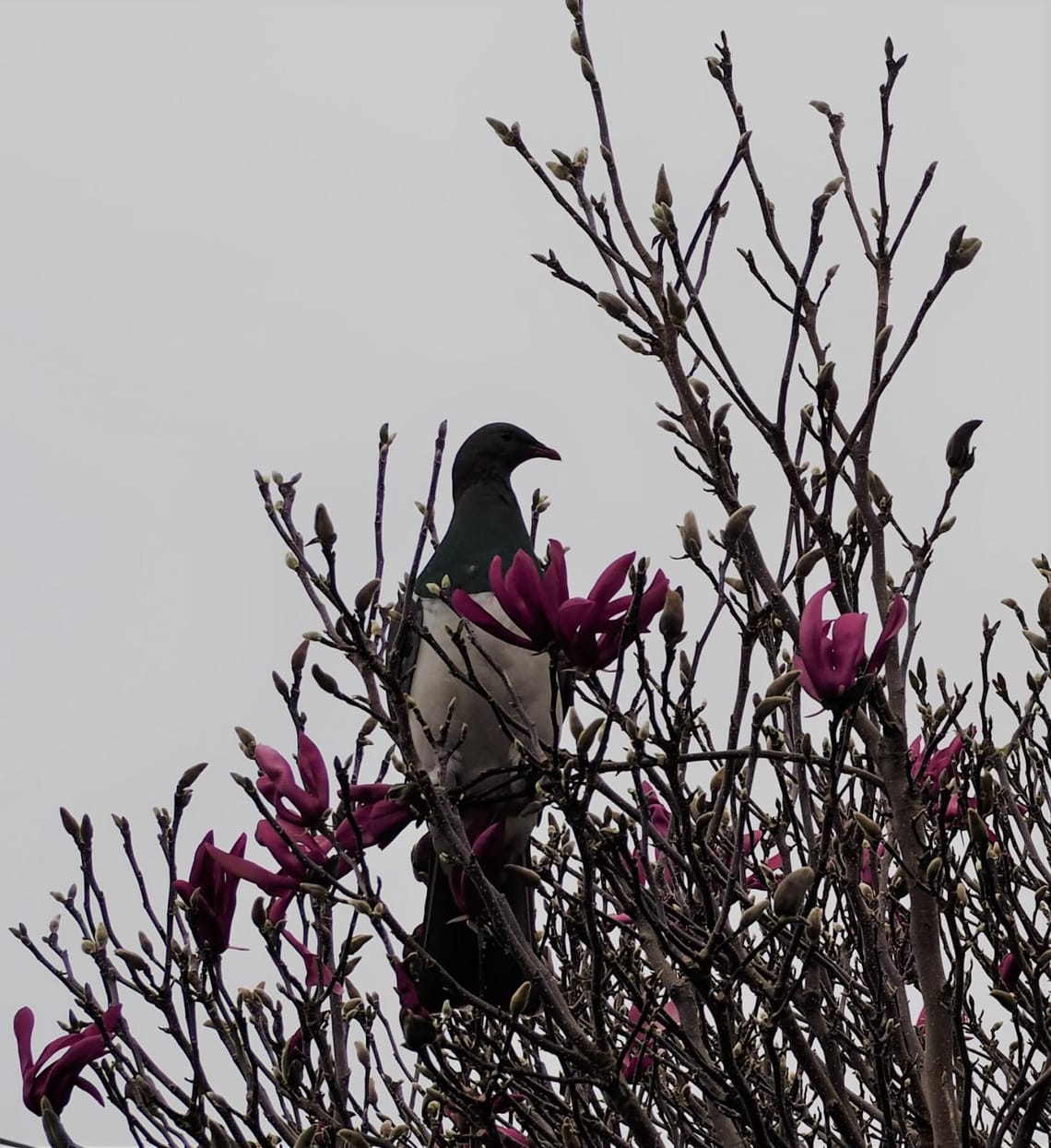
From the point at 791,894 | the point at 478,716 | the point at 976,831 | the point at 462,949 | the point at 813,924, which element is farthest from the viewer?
the point at 478,716

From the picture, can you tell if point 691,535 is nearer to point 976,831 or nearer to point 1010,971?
point 976,831

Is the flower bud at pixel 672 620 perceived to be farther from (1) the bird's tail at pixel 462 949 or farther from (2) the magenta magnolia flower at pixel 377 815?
(1) the bird's tail at pixel 462 949

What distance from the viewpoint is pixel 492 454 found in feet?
11.6

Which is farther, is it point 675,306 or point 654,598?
point 675,306

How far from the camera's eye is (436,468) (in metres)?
2.02

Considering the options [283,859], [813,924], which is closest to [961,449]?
[813,924]

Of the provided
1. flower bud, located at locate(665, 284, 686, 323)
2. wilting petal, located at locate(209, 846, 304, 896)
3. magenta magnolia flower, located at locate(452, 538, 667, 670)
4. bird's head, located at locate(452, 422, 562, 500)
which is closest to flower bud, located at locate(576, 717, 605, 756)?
magenta magnolia flower, located at locate(452, 538, 667, 670)

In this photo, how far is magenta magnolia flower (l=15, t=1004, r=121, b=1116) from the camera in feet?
6.98

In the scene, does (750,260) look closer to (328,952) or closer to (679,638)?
(679,638)

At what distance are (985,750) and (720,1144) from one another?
798 millimetres

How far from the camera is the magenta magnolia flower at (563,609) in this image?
5.81 feet

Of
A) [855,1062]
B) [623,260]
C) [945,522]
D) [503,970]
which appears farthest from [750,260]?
[855,1062]

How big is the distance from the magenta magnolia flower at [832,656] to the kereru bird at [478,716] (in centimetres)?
44

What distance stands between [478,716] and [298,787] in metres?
0.94
